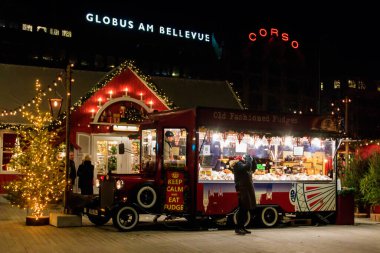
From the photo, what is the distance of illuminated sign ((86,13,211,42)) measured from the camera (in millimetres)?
62812

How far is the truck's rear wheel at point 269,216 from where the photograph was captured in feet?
48.1

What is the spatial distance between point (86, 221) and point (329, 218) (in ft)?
22.7

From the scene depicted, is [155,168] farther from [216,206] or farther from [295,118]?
[295,118]

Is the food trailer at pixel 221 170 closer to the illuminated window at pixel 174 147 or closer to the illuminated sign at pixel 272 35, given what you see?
the illuminated window at pixel 174 147

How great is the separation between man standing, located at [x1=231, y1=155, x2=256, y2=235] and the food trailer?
90 cm

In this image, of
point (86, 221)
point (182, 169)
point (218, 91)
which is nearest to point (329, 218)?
point (182, 169)

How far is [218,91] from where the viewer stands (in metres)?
Answer: 25.8

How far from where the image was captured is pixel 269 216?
48.5 ft

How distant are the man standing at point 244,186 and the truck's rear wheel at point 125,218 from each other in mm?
2495

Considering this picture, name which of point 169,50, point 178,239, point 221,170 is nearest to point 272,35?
point 169,50

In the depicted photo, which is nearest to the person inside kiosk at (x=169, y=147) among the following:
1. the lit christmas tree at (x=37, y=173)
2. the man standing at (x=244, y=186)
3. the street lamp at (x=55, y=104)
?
the man standing at (x=244, y=186)

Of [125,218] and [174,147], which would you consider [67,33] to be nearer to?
[174,147]

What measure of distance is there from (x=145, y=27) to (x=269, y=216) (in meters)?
54.0

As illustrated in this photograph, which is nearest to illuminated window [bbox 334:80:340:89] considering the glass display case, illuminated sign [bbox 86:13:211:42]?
illuminated sign [bbox 86:13:211:42]
